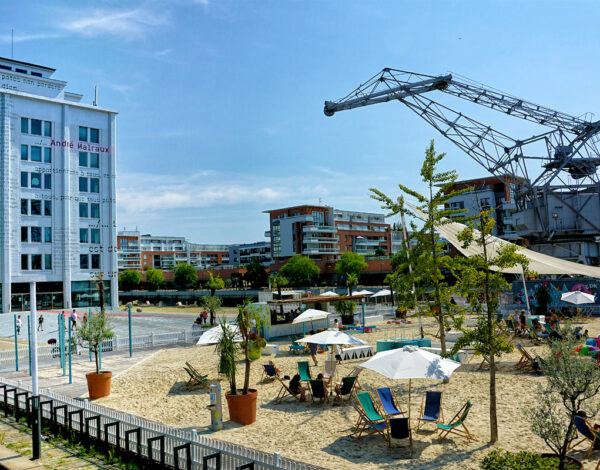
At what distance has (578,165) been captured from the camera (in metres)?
49.8

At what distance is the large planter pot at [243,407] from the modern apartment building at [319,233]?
303ft

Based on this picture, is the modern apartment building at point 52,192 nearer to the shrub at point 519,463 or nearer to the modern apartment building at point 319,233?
the modern apartment building at point 319,233

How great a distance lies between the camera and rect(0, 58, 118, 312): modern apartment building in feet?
173

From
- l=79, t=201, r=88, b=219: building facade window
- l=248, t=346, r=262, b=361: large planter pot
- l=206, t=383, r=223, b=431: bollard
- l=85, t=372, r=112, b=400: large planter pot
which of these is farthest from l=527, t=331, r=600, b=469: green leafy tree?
l=79, t=201, r=88, b=219: building facade window

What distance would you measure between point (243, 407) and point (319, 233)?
9981 centimetres

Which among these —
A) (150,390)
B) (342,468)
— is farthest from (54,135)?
(342,468)

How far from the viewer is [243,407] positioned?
1203 centimetres

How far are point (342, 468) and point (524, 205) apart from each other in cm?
5213

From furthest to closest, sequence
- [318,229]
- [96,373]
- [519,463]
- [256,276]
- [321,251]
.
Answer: [321,251], [318,229], [256,276], [96,373], [519,463]

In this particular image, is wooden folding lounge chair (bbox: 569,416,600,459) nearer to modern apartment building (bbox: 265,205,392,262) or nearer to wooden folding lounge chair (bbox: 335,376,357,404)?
wooden folding lounge chair (bbox: 335,376,357,404)

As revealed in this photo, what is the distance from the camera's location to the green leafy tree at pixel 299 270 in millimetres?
91688

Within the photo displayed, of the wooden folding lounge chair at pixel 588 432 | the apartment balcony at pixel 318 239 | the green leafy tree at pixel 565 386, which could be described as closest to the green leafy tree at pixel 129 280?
the apartment balcony at pixel 318 239

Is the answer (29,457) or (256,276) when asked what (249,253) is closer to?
(256,276)

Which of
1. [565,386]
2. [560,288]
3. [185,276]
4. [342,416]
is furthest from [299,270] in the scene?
[565,386]
